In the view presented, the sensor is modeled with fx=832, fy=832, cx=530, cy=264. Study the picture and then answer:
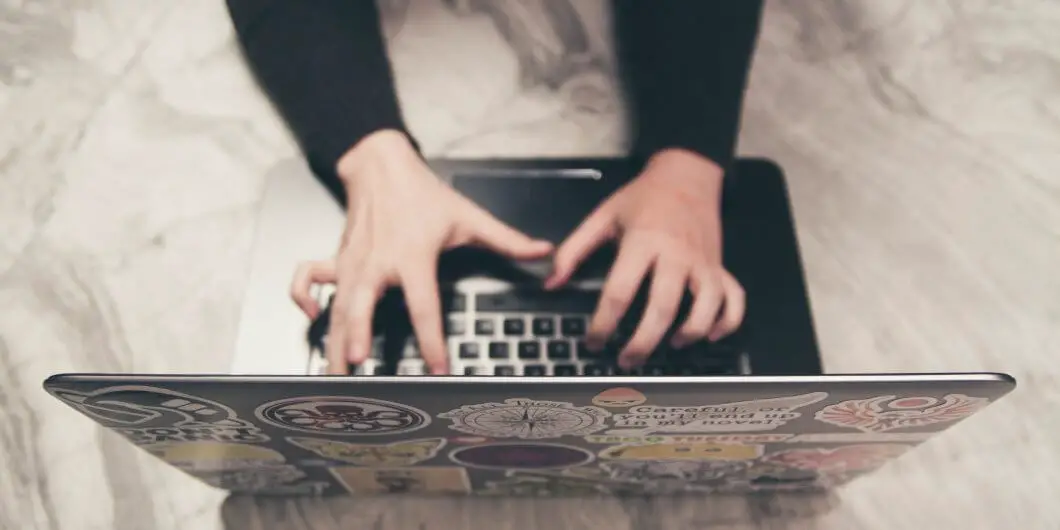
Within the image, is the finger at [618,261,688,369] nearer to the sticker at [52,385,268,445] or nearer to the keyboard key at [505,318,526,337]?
the keyboard key at [505,318,526,337]

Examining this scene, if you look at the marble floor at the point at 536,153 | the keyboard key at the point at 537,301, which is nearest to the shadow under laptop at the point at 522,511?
the marble floor at the point at 536,153

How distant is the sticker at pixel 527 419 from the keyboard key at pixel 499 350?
114 mm

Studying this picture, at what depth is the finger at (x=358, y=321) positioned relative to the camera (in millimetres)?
449

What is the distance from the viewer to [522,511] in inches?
18.6

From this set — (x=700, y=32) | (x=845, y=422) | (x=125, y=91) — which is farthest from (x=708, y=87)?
(x=125, y=91)

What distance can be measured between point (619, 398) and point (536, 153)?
0.31m

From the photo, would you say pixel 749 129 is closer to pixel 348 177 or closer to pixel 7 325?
pixel 348 177

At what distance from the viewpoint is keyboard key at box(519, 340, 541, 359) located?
1.51ft

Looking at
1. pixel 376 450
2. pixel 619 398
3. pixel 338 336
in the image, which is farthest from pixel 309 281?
pixel 619 398

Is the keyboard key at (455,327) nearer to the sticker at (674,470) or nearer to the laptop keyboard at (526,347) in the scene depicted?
the laptop keyboard at (526,347)

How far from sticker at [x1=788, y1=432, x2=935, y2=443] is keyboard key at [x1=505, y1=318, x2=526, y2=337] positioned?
16 centimetres

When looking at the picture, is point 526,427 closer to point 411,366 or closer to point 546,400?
point 546,400

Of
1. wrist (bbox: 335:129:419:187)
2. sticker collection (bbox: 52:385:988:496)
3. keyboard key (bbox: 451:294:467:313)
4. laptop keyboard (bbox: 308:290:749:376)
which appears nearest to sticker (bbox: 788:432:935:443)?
sticker collection (bbox: 52:385:988:496)

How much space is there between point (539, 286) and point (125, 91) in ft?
1.13
